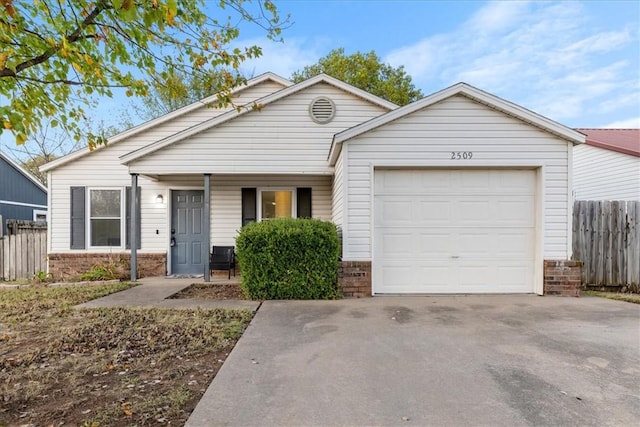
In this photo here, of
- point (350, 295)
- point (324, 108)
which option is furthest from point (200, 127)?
point (350, 295)

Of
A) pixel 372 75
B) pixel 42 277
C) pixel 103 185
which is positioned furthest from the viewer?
pixel 372 75

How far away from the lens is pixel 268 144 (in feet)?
28.6

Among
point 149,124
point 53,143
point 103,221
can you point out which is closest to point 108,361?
point 103,221

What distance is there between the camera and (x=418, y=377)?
10.1ft

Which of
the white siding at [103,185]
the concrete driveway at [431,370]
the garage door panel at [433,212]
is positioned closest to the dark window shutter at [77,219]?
the white siding at [103,185]

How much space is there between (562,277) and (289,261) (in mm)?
5120

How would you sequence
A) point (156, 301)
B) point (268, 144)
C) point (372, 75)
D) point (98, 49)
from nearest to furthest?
point (98, 49), point (156, 301), point (268, 144), point (372, 75)

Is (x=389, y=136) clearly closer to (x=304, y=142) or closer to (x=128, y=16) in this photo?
(x=304, y=142)

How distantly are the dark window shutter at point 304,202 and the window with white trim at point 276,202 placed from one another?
0.20 metres

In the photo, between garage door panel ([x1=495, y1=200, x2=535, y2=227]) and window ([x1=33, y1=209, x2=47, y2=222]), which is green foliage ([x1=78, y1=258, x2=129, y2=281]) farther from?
window ([x1=33, y1=209, x2=47, y2=222])

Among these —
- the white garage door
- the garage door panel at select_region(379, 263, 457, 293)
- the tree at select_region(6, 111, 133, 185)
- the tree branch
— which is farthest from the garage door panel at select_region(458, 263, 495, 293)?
the tree at select_region(6, 111, 133, 185)

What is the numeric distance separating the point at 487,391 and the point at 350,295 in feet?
12.3

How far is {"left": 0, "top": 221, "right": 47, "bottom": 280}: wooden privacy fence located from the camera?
30.9 ft

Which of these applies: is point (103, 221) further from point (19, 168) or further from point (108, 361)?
point (19, 168)
